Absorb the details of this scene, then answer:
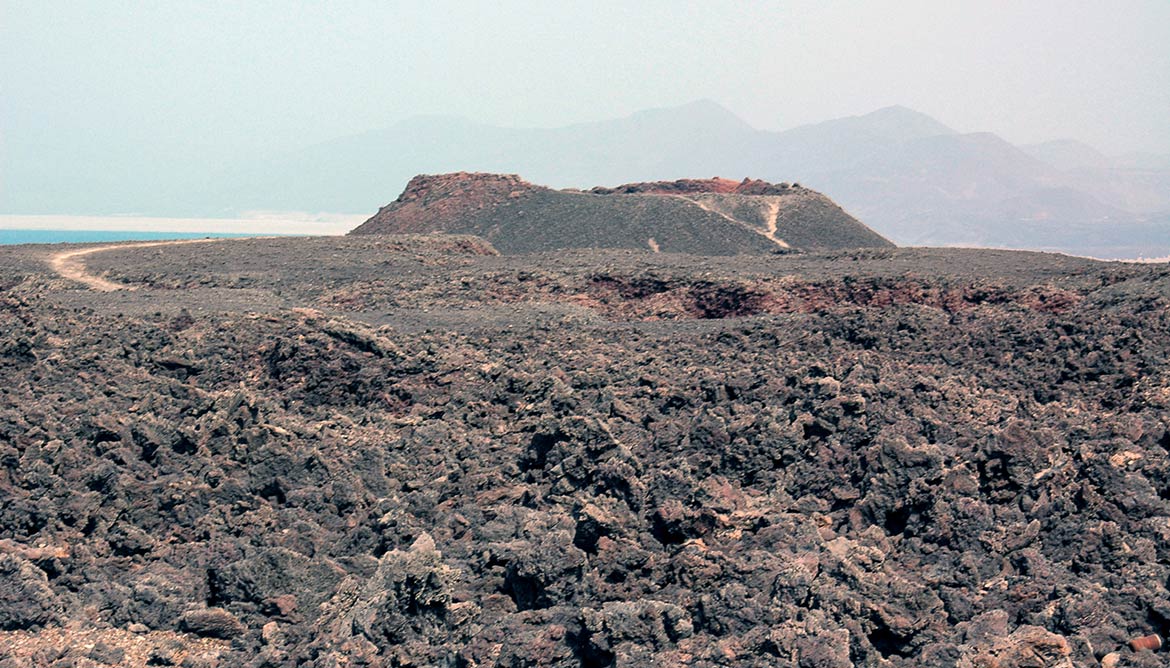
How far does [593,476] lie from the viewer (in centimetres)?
1125

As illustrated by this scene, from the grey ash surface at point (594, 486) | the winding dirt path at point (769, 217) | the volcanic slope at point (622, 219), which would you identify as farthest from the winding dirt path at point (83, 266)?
the winding dirt path at point (769, 217)

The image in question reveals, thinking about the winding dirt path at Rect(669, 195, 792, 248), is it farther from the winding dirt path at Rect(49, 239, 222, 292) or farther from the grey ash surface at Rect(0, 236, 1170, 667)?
the grey ash surface at Rect(0, 236, 1170, 667)

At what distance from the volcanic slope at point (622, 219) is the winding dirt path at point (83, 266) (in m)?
13.3

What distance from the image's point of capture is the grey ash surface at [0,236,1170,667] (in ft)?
27.5

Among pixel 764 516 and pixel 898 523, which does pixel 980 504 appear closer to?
pixel 898 523

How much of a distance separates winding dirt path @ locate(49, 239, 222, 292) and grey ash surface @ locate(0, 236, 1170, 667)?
757cm

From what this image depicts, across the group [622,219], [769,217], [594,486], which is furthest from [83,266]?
[769,217]

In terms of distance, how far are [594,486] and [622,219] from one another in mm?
35548

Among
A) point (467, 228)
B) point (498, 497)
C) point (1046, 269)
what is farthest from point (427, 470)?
point (467, 228)

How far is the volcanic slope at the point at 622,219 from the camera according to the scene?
44.2 metres

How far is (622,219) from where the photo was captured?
1813 inches

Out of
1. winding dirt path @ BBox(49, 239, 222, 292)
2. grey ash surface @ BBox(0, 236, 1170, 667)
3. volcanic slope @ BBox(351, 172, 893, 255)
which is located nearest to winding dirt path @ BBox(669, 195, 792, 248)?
volcanic slope @ BBox(351, 172, 893, 255)

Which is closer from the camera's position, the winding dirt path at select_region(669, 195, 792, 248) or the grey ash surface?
the grey ash surface

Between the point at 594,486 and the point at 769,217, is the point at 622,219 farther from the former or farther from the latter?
the point at 594,486
